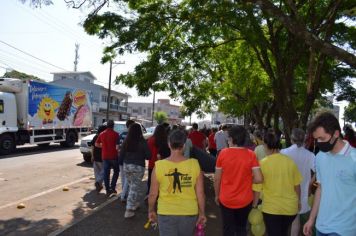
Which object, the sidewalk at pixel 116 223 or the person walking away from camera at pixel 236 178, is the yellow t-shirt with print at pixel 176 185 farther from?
the sidewalk at pixel 116 223

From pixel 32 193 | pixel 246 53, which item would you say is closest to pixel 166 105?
pixel 246 53

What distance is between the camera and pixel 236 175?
5.07m

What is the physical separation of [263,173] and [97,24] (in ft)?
29.6

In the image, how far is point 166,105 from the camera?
124 m

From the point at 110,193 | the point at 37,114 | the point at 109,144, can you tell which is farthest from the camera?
the point at 37,114

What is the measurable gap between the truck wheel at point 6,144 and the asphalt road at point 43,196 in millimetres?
3591

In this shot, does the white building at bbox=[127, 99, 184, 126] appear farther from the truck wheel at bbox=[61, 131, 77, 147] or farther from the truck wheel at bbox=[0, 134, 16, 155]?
the truck wheel at bbox=[0, 134, 16, 155]

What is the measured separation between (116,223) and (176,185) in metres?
3.50

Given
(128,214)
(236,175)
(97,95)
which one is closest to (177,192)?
(236,175)

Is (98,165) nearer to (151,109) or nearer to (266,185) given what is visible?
(266,185)

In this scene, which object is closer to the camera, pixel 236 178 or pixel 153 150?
pixel 236 178

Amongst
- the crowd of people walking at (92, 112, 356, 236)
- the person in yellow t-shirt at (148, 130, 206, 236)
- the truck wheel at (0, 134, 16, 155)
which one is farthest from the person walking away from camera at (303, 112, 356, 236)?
the truck wheel at (0, 134, 16, 155)

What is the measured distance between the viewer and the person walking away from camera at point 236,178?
200 inches

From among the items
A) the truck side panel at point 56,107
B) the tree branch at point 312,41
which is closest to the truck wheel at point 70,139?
the truck side panel at point 56,107
